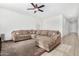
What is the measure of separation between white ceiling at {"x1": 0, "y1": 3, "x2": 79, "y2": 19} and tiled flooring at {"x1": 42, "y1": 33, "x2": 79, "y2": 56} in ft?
0.98

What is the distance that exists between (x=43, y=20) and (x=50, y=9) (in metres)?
0.17

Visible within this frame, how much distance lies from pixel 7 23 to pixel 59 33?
2.15ft

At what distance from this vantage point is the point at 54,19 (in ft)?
5.82

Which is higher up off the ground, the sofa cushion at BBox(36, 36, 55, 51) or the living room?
the living room

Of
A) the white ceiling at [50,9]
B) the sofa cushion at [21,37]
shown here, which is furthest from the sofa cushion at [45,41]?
the white ceiling at [50,9]

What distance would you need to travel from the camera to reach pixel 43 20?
177 cm

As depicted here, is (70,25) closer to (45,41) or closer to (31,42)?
(45,41)

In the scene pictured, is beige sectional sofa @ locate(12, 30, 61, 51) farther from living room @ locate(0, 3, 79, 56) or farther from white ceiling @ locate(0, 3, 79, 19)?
white ceiling @ locate(0, 3, 79, 19)

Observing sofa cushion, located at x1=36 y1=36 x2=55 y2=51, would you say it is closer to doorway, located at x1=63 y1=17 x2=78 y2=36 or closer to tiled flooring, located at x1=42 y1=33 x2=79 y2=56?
tiled flooring, located at x1=42 y1=33 x2=79 y2=56

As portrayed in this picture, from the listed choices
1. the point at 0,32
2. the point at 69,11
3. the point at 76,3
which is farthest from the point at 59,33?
the point at 0,32

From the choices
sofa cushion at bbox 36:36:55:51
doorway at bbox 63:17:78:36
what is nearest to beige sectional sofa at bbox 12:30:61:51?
sofa cushion at bbox 36:36:55:51

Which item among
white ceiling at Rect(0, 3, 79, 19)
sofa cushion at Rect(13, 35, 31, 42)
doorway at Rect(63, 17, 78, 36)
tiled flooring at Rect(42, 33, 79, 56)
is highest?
white ceiling at Rect(0, 3, 79, 19)

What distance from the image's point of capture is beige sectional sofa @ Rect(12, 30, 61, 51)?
→ 178 cm

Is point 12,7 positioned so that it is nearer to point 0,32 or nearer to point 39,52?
point 0,32
